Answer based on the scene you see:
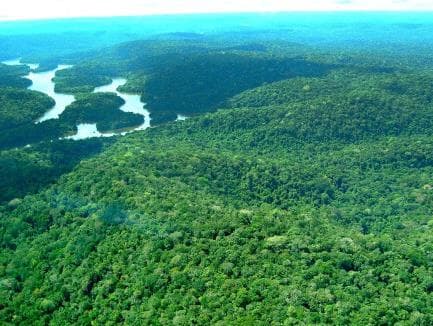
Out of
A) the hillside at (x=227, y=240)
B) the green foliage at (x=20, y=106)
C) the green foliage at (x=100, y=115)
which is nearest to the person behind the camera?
the hillside at (x=227, y=240)

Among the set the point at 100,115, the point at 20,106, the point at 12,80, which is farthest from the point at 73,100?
the point at 12,80

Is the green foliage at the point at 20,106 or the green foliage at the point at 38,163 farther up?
the green foliage at the point at 20,106

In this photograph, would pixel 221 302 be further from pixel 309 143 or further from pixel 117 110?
pixel 117 110

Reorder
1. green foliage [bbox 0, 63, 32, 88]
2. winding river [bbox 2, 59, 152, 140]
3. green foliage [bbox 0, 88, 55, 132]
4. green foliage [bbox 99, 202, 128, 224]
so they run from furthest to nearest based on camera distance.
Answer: green foliage [bbox 0, 63, 32, 88], green foliage [bbox 0, 88, 55, 132], winding river [bbox 2, 59, 152, 140], green foliage [bbox 99, 202, 128, 224]

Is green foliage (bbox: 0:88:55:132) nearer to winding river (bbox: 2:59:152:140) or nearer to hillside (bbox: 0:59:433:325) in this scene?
winding river (bbox: 2:59:152:140)

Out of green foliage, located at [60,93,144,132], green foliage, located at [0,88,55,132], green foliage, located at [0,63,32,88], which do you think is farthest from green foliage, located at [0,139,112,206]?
green foliage, located at [0,63,32,88]

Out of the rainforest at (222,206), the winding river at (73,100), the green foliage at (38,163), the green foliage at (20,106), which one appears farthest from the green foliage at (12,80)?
the green foliage at (38,163)

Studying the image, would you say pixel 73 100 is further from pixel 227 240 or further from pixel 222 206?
pixel 227 240

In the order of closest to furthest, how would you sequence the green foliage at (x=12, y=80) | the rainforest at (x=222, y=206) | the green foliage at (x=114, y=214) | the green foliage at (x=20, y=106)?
the rainforest at (x=222, y=206) → the green foliage at (x=114, y=214) → the green foliage at (x=20, y=106) → the green foliage at (x=12, y=80)

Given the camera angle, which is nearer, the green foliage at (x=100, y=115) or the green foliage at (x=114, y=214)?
the green foliage at (x=114, y=214)

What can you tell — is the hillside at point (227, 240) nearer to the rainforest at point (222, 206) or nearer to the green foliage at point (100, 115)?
the rainforest at point (222, 206)
